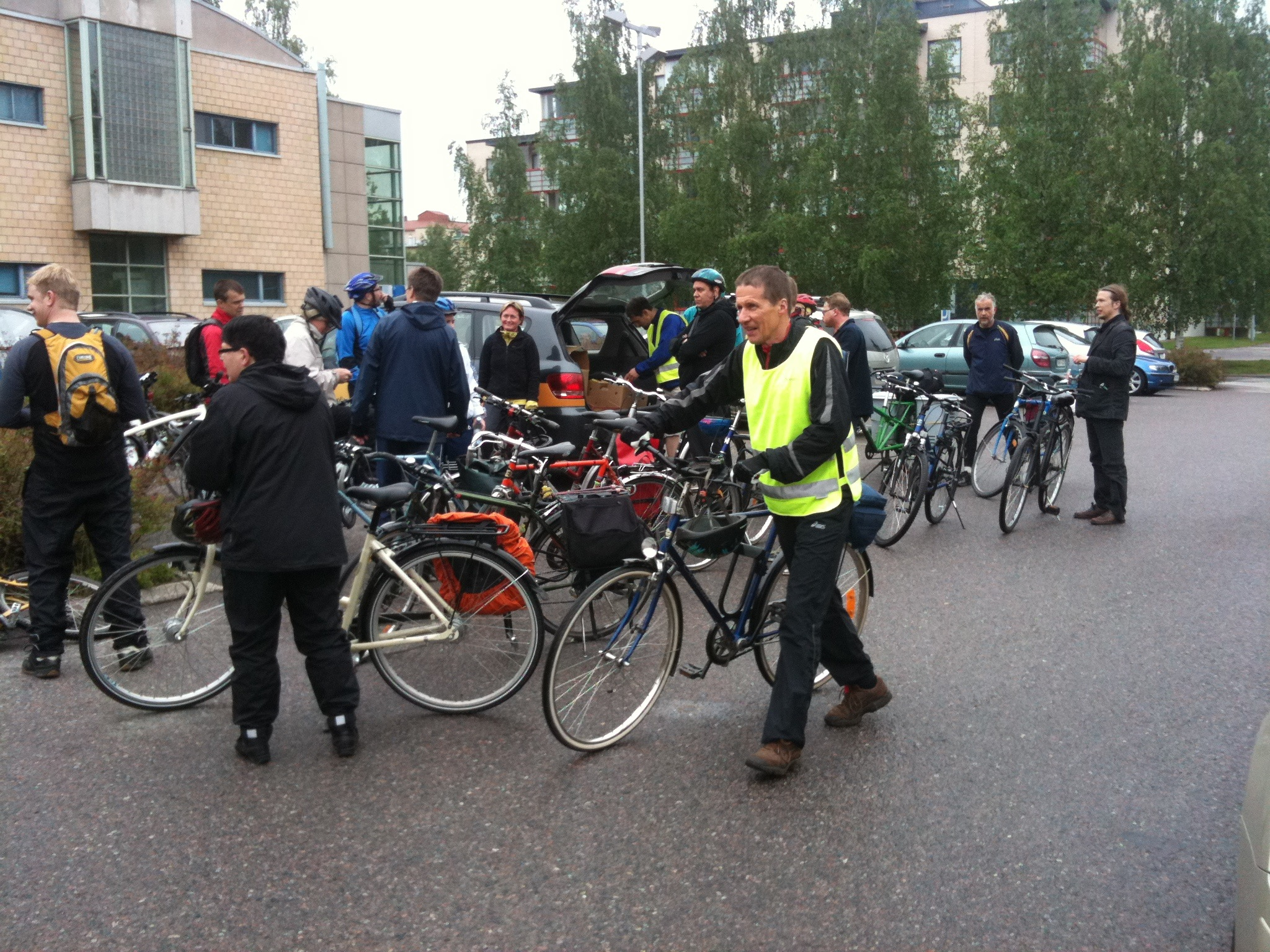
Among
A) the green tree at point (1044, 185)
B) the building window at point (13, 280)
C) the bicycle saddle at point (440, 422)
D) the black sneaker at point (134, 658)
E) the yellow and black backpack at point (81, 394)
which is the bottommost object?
the black sneaker at point (134, 658)

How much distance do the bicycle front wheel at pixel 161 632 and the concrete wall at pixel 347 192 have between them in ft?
117

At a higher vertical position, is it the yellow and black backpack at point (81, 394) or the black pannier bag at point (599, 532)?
the yellow and black backpack at point (81, 394)

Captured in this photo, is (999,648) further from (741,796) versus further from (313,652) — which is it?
(313,652)

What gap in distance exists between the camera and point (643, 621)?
5008 millimetres

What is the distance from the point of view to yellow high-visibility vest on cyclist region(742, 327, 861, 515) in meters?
4.69

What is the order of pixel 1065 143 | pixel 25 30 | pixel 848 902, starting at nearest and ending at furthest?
1. pixel 848 902
2. pixel 25 30
3. pixel 1065 143

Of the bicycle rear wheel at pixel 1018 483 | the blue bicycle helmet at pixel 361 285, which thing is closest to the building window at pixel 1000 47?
the bicycle rear wheel at pixel 1018 483

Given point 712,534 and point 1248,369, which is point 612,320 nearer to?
point 712,534

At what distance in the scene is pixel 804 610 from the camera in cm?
476

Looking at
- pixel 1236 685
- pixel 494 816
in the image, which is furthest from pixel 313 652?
pixel 1236 685

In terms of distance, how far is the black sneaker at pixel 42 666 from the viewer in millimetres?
6039

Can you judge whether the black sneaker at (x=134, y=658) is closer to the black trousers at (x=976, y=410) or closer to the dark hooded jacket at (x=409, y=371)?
the dark hooded jacket at (x=409, y=371)

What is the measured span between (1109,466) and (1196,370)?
76.2 feet

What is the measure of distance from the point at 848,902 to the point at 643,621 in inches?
61.0
